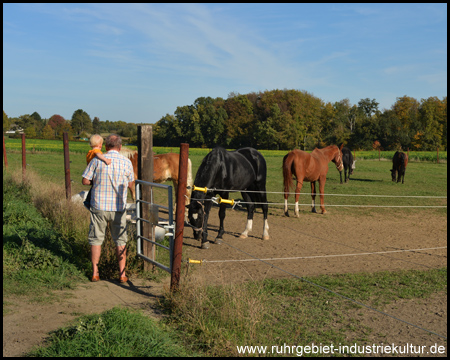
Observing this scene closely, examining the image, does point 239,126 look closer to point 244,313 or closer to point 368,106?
point 368,106

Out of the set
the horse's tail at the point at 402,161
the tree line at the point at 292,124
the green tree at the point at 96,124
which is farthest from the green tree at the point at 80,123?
the horse's tail at the point at 402,161

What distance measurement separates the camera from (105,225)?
5.28 meters

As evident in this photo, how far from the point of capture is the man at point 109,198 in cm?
513

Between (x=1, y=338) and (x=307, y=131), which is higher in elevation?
(x=307, y=131)

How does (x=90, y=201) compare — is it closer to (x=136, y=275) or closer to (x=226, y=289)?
(x=136, y=275)

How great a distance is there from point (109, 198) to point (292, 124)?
6778cm

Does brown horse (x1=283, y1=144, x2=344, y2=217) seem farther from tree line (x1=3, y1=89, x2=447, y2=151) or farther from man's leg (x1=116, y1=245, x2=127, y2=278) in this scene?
tree line (x1=3, y1=89, x2=447, y2=151)

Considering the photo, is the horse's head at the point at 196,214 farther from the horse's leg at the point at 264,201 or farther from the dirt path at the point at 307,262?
the horse's leg at the point at 264,201

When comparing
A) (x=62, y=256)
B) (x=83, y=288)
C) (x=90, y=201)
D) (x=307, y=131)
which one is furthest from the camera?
(x=307, y=131)

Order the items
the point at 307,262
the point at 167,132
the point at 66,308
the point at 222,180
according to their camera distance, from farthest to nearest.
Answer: the point at 167,132 → the point at 222,180 → the point at 307,262 → the point at 66,308

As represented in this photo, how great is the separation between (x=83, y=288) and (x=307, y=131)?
7546cm

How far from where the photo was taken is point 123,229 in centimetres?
536

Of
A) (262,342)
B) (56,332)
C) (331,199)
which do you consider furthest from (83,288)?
(331,199)

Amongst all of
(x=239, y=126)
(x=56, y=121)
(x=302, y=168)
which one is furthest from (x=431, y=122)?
(x=56, y=121)
